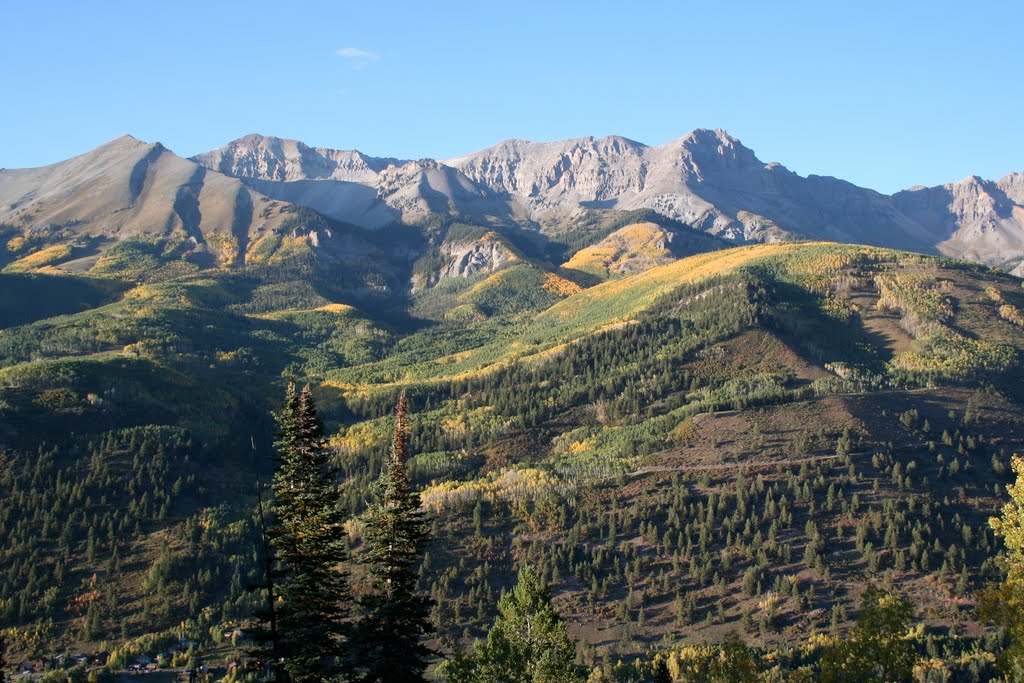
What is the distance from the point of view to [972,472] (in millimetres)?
168625

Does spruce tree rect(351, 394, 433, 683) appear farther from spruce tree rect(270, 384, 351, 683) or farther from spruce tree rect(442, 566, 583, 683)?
spruce tree rect(442, 566, 583, 683)

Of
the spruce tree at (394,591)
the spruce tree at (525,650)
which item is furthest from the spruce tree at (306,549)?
the spruce tree at (525,650)

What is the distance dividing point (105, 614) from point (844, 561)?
363 ft

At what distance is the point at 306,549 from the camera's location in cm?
4972

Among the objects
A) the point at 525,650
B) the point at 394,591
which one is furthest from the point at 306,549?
the point at 525,650

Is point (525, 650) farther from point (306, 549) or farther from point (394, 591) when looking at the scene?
point (306, 549)

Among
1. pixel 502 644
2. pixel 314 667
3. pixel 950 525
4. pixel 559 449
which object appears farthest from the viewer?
pixel 559 449

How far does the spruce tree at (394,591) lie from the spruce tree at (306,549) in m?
1.62

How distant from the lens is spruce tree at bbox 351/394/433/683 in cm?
5059

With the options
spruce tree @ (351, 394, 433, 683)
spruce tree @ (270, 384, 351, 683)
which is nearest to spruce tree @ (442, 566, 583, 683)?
spruce tree @ (351, 394, 433, 683)

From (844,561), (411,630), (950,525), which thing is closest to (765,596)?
(844,561)

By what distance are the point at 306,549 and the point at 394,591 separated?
5532 millimetres

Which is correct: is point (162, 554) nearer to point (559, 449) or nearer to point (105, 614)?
point (105, 614)

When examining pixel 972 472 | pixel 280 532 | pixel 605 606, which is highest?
pixel 280 532
